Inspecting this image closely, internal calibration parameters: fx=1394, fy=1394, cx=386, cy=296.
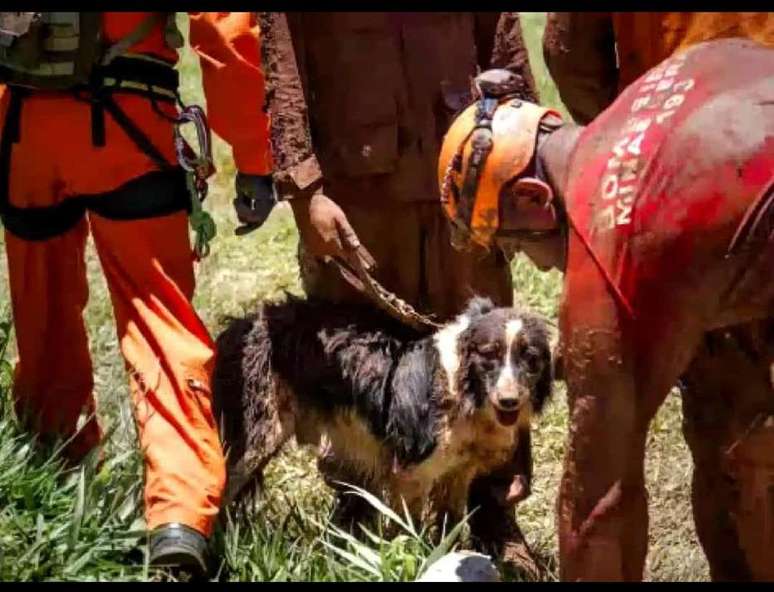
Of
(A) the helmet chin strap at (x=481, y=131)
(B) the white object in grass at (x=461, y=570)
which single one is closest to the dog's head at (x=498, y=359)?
(B) the white object in grass at (x=461, y=570)

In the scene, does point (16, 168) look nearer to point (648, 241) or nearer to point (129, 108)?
point (129, 108)

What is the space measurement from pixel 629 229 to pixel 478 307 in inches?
78.3

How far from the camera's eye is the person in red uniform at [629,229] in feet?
9.77

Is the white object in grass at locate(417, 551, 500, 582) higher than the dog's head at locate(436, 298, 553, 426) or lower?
lower

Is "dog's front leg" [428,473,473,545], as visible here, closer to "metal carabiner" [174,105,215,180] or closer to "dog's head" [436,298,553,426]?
"dog's head" [436,298,553,426]

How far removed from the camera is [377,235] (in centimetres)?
495

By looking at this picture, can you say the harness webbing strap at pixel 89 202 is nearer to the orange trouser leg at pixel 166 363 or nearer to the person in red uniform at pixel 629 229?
the orange trouser leg at pixel 166 363

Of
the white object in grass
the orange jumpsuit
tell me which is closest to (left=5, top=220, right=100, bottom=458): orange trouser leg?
the orange jumpsuit

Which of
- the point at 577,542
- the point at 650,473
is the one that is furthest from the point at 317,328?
the point at 577,542

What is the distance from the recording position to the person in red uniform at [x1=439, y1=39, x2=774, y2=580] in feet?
9.77

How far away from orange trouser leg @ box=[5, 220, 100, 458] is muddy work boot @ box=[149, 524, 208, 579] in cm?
94

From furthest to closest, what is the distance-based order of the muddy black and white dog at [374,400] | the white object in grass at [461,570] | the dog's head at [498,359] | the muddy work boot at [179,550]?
the muddy black and white dog at [374,400], the dog's head at [498,359], the white object in grass at [461,570], the muddy work boot at [179,550]

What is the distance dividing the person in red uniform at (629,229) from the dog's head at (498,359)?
1.34 metres

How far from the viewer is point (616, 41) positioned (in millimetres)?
3588
